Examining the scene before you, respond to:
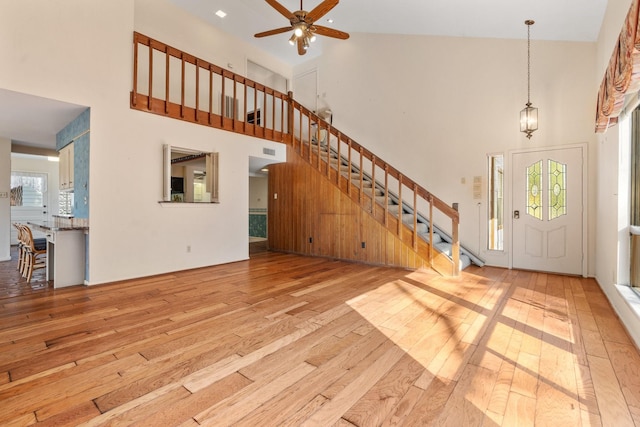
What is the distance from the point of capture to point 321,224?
622 centimetres

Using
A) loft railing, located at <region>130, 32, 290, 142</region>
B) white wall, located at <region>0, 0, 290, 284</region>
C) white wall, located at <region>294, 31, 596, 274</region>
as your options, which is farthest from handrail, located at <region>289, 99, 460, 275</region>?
white wall, located at <region>0, 0, 290, 284</region>

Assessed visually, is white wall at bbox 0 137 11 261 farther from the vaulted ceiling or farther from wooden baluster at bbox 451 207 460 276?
wooden baluster at bbox 451 207 460 276

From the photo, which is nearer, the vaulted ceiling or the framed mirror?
the vaulted ceiling

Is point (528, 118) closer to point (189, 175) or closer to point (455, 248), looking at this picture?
point (455, 248)

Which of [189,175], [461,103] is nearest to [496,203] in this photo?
[461,103]

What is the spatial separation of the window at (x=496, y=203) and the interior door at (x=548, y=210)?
1.09 feet

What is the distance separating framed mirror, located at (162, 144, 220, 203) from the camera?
4734 mm

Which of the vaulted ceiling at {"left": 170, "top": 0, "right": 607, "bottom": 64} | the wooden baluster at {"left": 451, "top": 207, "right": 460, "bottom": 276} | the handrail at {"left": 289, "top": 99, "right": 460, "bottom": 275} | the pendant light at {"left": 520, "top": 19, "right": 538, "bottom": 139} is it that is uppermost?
the vaulted ceiling at {"left": 170, "top": 0, "right": 607, "bottom": 64}

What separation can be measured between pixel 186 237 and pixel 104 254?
1.18 meters

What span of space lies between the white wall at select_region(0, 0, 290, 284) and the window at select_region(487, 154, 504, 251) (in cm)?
482

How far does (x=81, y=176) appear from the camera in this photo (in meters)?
4.29

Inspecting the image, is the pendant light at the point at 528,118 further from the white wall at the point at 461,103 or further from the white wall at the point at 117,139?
the white wall at the point at 117,139

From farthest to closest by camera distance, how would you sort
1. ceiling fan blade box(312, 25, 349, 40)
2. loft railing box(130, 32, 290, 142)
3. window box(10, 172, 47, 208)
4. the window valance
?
window box(10, 172, 47, 208) → loft railing box(130, 32, 290, 142) → ceiling fan blade box(312, 25, 349, 40) → the window valance

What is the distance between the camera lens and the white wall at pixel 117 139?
11.5 ft
